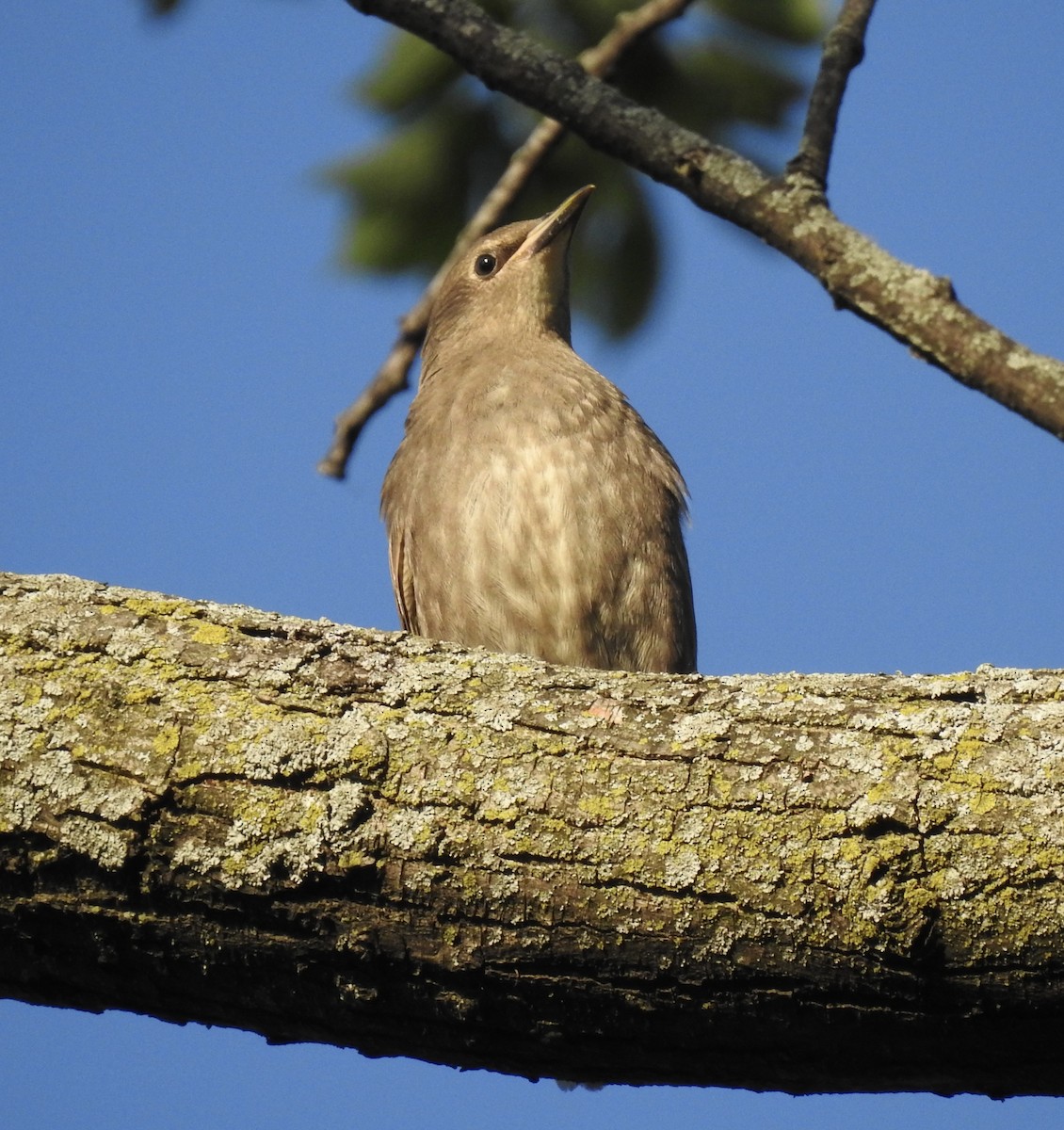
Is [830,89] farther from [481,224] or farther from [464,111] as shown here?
[464,111]

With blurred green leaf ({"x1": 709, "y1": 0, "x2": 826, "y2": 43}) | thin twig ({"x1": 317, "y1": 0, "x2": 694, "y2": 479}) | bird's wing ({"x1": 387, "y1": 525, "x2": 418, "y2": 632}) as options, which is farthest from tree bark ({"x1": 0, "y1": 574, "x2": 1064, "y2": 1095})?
blurred green leaf ({"x1": 709, "y1": 0, "x2": 826, "y2": 43})

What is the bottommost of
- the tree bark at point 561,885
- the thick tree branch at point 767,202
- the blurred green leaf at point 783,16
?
the tree bark at point 561,885

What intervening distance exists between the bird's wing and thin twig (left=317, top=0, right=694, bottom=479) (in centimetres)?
133

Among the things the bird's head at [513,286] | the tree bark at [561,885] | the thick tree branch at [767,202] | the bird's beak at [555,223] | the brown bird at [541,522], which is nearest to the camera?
the tree bark at [561,885]

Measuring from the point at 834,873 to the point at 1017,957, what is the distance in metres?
0.37

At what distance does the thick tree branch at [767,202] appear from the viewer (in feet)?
12.3

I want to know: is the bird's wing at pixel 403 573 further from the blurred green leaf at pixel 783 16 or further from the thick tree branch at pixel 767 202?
the blurred green leaf at pixel 783 16

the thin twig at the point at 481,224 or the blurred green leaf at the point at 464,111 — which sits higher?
the blurred green leaf at the point at 464,111

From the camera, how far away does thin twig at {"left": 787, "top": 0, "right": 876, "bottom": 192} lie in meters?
4.30

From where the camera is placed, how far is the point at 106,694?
3166mm

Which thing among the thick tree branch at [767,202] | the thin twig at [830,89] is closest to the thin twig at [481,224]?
the thick tree branch at [767,202]

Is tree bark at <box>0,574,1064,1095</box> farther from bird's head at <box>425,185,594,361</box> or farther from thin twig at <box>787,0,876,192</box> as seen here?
bird's head at <box>425,185,594,361</box>

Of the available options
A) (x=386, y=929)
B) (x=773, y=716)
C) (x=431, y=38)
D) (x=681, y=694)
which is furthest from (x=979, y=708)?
(x=431, y=38)

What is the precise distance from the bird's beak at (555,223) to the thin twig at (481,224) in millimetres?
1249
